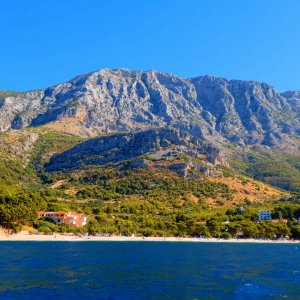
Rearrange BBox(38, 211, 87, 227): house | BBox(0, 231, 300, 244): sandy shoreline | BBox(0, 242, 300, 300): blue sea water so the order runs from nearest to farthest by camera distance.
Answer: BBox(0, 242, 300, 300): blue sea water → BBox(0, 231, 300, 244): sandy shoreline → BBox(38, 211, 87, 227): house

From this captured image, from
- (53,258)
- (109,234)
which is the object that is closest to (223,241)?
(109,234)

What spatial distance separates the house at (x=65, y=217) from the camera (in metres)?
156

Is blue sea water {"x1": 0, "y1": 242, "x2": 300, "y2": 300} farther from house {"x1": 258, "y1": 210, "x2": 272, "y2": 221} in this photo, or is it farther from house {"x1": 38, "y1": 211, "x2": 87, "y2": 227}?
house {"x1": 258, "y1": 210, "x2": 272, "y2": 221}

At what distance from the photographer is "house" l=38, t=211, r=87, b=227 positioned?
15588cm

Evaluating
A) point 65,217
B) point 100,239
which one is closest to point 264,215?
point 100,239

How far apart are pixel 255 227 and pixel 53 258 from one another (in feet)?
345

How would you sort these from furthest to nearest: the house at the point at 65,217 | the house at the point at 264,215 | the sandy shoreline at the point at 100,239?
the house at the point at 264,215
the house at the point at 65,217
the sandy shoreline at the point at 100,239

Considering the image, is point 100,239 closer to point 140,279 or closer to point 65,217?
point 65,217

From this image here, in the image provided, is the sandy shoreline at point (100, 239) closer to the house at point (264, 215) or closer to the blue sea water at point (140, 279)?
the house at point (264, 215)

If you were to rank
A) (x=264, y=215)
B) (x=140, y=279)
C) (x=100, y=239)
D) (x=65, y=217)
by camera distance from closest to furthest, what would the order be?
(x=140, y=279), (x=100, y=239), (x=65, y=217), (x=264, y=215)

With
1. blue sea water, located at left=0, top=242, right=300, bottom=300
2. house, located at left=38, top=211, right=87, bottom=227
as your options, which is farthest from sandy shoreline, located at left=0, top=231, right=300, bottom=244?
blue sea water, located at left=0, top=242, right=300, bottom=300

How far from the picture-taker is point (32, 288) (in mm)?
43844

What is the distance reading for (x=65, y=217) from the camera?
15662 centimetres

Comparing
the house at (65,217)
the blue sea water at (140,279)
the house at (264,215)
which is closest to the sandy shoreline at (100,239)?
the house at (65,217)
